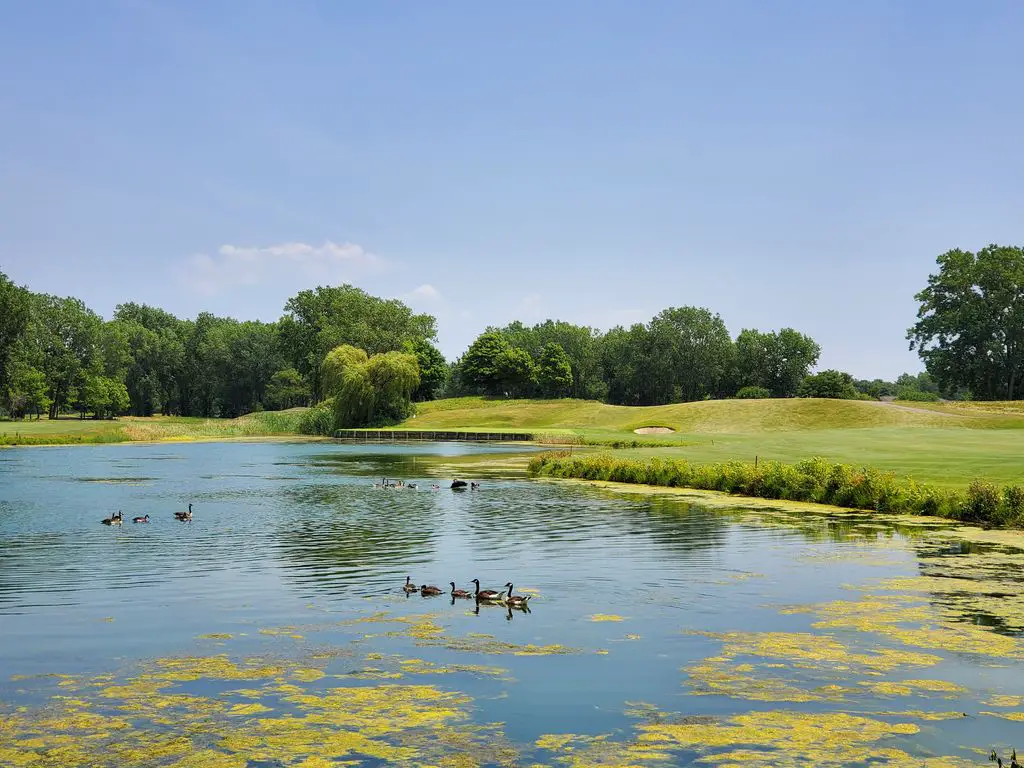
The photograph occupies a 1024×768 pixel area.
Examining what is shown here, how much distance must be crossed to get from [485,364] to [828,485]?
483ft

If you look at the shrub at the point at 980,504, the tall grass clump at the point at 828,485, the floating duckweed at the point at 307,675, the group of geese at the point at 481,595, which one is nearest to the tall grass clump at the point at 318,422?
the tall grass clump at the point at 828,485

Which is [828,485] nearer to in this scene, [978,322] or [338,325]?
[978,322]

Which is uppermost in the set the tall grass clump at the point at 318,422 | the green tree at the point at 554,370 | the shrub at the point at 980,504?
the green tree at the point at 554,370

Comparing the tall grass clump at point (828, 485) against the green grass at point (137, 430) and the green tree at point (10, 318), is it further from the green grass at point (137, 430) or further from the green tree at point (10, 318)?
the green tree at point (10, 318)

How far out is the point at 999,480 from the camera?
40.4 meters

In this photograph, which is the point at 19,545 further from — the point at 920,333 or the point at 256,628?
the point at 920,333

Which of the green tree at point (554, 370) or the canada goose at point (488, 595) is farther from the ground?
the green tree at point (554, 370)

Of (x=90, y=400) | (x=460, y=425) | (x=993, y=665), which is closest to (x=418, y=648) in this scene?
(x=993, y=665)

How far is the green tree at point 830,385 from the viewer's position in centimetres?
16262

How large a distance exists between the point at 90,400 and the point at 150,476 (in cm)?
10676

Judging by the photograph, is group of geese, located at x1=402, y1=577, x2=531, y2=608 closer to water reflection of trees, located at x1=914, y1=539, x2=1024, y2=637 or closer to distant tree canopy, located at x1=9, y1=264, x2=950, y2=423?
water reflection of trees, located at x1=914, y1=539, x2=1024, y2=637

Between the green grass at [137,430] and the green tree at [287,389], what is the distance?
29927 millimetres

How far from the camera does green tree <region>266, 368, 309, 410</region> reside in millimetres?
173125

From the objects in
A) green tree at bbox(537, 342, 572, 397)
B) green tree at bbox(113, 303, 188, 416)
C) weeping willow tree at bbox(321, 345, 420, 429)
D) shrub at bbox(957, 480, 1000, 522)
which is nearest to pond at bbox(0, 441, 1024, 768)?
shrub at bbox(957, 480, 1000, 522)
